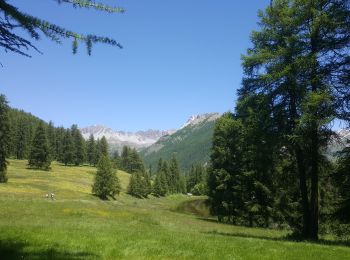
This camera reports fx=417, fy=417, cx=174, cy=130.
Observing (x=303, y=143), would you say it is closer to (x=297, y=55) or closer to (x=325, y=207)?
(x=297, y=55)

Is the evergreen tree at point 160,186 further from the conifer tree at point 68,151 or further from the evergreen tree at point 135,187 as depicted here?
the conifer tree at point 68,151

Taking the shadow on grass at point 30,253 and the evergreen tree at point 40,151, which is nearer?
the shadow on grass at point 30,253

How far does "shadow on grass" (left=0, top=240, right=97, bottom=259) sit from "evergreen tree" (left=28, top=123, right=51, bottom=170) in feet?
339

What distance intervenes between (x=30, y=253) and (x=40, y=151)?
108104mm

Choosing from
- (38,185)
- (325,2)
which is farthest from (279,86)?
(38,185)

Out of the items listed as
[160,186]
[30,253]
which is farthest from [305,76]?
[160,186]

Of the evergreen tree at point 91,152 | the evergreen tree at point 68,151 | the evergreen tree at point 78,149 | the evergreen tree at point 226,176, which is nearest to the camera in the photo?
the evergreen tree at point 226,176

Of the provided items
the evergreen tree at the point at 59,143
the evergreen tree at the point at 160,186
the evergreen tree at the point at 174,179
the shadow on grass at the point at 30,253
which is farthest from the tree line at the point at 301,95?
the evergreen tree at the point at 59,143

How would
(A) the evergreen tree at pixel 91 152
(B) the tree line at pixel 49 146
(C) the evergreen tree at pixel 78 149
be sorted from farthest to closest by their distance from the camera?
(A) the evergreen tree at pixel 91 152 → (C) the evergreen tree at pixel 78 149 → (B) the tree line at pixel 49 146

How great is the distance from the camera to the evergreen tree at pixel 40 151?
373 ft

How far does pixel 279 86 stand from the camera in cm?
2419

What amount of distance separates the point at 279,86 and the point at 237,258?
500 inches

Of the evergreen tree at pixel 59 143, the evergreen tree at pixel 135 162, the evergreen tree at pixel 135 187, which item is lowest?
the evergreen tree at pixel 135 187

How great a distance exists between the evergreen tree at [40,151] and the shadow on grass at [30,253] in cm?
10323
